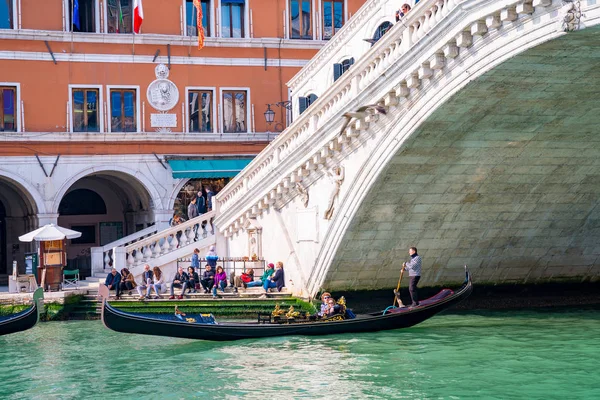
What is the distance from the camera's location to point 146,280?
16.7m

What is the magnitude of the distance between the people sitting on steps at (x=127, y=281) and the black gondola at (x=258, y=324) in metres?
3.06

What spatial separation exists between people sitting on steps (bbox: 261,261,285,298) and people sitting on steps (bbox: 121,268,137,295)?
2209mm

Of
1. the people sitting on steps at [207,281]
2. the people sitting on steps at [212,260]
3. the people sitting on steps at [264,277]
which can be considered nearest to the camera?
the people sitting on steps at [207,281]

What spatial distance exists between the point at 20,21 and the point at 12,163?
259 centimetres

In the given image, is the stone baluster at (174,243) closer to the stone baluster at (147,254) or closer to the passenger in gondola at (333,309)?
the stone baluster at (147,254)

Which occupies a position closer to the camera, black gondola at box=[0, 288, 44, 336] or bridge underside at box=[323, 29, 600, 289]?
bridge underside at box=[323, 29, 600, 289]

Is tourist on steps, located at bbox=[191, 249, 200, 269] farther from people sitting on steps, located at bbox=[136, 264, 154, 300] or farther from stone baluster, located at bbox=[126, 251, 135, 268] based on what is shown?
stone baluster, located at bbox=[126, 251, 135, 268]

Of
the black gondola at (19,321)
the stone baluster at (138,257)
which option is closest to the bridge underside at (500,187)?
the stone baluster at (138,257)

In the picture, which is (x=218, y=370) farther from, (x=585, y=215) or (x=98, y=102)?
(x=98, y=102)

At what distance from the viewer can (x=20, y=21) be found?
19.3 m

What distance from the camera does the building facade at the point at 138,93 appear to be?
19.5 m


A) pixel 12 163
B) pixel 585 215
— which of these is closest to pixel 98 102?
pixel 12 163

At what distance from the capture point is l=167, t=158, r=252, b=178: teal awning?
20359 mm

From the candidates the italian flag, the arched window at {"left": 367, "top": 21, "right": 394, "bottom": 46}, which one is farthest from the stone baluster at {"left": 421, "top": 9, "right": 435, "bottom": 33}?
the italian flag
